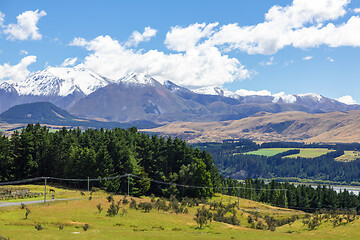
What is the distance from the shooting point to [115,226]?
60594mm


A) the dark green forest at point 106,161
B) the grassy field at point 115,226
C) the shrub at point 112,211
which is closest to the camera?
the grassy field at point 115,226

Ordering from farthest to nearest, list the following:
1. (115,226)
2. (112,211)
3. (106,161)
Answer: (106,161), (112,211), (115,226)

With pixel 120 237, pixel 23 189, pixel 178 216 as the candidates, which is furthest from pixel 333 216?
pixel 23 189

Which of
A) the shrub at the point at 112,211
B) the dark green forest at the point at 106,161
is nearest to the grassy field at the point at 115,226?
the shrub at the point at 112,211

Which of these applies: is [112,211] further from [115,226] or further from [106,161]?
[106,161]

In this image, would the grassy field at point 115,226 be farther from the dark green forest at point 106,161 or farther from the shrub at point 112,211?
the dark green forest at point 106,161

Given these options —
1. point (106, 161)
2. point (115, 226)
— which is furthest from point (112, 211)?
point (106, 161)

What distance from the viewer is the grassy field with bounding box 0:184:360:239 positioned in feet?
166

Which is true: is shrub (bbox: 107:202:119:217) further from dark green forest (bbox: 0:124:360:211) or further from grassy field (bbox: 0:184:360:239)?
dark green forest (bbox: 0:124:360:211)

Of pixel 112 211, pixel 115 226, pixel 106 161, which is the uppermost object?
pixel 106 161

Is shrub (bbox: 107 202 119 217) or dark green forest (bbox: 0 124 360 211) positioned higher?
dark green forest (bbox: 0 124 360 211)

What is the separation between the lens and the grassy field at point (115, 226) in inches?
1992

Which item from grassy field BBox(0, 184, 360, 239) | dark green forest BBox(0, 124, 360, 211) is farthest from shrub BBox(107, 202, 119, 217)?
dark green forest BBox(0, 124, 360, 211)

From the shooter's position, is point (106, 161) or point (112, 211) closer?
point (112, 211)
